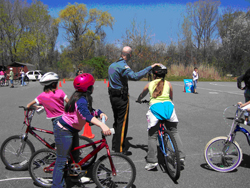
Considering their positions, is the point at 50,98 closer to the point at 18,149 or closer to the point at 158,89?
the point at 18,149

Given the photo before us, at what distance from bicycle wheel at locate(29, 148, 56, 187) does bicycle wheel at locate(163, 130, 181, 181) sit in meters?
1.70

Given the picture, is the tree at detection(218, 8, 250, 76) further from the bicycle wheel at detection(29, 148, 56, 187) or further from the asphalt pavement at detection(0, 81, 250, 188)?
the bicycle wheel at detection(29, 148, 56, 187)

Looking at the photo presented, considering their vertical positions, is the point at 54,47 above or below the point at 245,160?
above

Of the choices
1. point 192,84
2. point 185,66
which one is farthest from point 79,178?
point 185,66

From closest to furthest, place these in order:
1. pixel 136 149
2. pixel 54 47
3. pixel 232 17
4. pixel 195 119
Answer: pixel 136 149, pixel 195 119, pixel 232 17, pixel 54 47

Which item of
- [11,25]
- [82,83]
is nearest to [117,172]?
[82,83]

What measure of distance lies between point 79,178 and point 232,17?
154 ft

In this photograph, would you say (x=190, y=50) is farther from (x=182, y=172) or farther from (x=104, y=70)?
(x=182, y=172)

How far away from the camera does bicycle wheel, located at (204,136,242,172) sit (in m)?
3.82

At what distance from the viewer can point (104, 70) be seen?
124 ft

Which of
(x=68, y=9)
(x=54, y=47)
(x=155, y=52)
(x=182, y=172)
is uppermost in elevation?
(x=68, y=9)

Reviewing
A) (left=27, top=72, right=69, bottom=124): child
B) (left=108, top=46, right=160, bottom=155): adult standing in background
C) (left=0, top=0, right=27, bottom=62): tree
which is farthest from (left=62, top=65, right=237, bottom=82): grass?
(left=0, top=0, right=27, bottom=62): tree

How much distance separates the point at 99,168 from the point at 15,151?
1.69 m

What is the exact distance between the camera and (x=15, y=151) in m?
3.92
